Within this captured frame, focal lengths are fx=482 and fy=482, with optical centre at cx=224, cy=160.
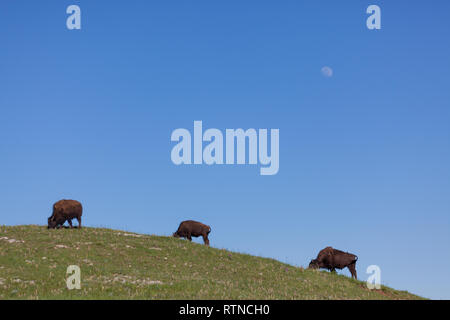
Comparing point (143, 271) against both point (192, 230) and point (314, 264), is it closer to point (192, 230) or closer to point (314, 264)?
point (192, 230)

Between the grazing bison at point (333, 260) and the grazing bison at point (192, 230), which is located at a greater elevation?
the grazing bison at point (192, 230)

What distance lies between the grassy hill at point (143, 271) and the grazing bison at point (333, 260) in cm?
335

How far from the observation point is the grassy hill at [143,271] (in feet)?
76.2

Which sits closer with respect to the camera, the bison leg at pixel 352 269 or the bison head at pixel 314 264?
the bison leg at pixel 352 269

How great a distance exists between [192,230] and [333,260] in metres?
13.1

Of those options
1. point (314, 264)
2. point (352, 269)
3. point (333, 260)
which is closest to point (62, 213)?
point (314, 264)

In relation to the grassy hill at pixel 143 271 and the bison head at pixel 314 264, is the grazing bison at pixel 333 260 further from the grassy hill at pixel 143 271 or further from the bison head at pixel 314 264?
the grassy hill at pixel 143 271

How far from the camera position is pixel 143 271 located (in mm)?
29094

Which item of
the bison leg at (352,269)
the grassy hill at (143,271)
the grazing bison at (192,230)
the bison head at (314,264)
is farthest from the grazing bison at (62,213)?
the bison leg at (352,269)

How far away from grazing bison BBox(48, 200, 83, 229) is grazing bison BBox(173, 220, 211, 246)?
929 cm

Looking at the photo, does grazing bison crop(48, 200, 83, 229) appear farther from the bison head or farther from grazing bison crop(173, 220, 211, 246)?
the bison head

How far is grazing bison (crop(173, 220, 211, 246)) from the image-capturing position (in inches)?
1770

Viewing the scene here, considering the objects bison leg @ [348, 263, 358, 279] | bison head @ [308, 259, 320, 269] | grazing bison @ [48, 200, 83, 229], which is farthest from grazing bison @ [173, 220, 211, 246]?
bison leg @ [348, 263, 358, 279]
